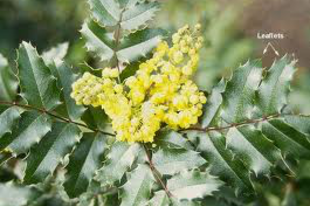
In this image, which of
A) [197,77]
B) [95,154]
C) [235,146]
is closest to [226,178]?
[235,146]

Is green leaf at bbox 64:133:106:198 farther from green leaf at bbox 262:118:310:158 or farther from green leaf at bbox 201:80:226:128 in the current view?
green leaf at bbox 262:118:310:158

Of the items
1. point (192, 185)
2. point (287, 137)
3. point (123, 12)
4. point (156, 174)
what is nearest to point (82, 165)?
point (156, 174)

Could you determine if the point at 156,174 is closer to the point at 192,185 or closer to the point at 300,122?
the point at 192,185

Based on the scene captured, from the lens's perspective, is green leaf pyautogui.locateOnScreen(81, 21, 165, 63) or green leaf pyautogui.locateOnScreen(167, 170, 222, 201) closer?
green leaf pyautogui.locateOnScreen(167, 170, 222, 201)

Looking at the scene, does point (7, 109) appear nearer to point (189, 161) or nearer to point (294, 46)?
point (189, 161)

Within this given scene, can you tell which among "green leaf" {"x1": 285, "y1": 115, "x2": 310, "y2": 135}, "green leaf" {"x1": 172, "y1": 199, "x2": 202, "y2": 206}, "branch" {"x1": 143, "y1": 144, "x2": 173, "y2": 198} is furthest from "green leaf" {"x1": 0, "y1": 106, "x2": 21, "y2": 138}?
"green leaf" {"x1": 285, "y1": 115, "x2": 310, "y2": 135}

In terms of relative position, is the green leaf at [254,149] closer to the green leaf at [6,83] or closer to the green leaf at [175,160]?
the green leaf at [175,160]
